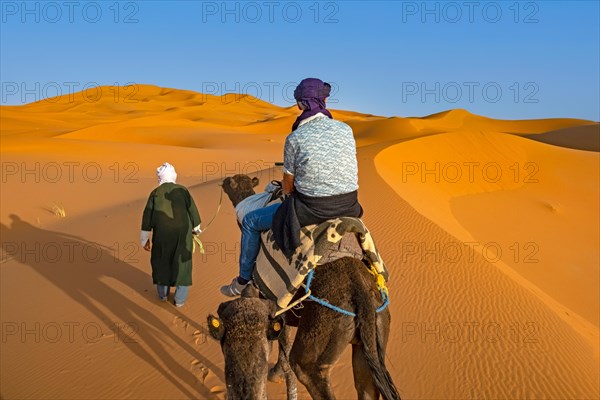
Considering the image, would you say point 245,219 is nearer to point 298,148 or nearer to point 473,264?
point 298,148

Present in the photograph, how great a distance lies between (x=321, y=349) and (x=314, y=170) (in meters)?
1.41

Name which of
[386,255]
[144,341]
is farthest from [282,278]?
[386,255]

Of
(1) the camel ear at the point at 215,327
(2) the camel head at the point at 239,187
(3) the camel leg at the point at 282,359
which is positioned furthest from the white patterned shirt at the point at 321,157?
(3) the camel leg at the point at 282,359

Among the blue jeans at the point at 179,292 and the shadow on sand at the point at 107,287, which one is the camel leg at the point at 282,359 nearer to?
the shadow on sand at the point at 107,287

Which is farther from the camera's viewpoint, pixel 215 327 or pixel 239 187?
pixel 239 187

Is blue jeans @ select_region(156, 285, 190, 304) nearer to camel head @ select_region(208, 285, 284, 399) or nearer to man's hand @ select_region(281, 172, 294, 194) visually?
man's hand @ select_region(281, 172, 294, 194)

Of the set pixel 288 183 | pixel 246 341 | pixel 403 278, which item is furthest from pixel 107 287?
pixel 246 341

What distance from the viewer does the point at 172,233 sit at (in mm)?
6930

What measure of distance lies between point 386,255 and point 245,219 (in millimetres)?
4977

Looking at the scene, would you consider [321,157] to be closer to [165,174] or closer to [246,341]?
[246,341]

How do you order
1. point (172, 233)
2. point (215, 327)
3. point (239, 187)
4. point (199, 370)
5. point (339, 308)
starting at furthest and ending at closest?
1. point (172, 233)
2. point (199, 370)
3. point (239, 187)
4. point (339, 308)
5. point (215, 327)

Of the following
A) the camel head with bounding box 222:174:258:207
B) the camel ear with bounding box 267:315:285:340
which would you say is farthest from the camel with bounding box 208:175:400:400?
the camel head with bounding box 222:174:258:207

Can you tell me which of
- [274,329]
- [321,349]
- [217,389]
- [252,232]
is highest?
[252,232]

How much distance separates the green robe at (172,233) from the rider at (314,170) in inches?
138
